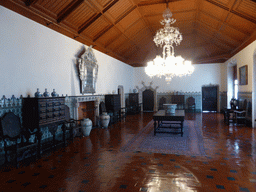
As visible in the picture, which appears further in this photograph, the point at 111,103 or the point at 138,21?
the point at 111,103

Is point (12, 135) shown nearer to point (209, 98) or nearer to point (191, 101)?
point (191, 101)

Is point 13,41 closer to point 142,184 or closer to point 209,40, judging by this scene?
point 142,184

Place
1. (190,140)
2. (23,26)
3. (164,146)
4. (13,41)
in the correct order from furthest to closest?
1. (190,140)
2. (164,146)
3. (23,26)
4. (13,41)

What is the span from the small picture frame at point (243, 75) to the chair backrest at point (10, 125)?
929cm

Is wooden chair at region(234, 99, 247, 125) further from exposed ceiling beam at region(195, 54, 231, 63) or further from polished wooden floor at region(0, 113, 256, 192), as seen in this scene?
exposed ceiling beam at region(195, 54, 231, 63)

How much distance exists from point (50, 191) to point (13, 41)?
12.0 ft

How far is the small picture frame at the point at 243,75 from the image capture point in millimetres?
8633

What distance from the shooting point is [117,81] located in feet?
38.1

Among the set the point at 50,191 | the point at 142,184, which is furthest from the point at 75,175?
the point at 142,184

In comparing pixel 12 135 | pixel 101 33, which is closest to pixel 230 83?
pixel 101 33

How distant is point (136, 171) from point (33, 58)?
409 centimetres

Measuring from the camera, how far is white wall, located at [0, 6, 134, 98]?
4.45m

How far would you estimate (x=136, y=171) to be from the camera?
3.87 m

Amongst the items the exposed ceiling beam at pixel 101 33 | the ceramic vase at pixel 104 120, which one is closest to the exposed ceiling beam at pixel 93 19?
the exposed ceiling beam at pixel 101 33
